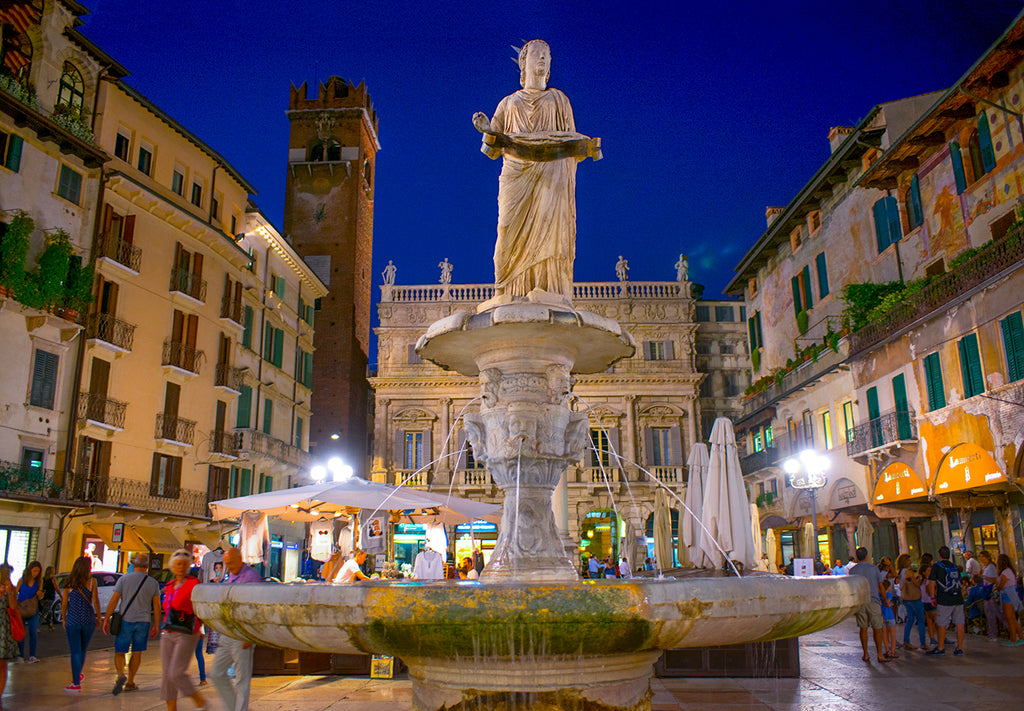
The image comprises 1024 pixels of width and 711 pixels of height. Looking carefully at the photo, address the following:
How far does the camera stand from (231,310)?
27891mm

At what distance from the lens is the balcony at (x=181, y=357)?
24.4 m

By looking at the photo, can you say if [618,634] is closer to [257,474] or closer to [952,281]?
[952,281]

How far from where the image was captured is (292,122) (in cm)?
4672

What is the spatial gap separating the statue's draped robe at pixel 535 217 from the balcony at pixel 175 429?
18.9m

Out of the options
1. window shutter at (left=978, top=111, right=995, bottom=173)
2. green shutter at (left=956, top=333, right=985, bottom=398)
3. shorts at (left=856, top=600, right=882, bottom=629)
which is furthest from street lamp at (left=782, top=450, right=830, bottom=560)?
shorts at (left=856, top=600, right=882, bottom=629)

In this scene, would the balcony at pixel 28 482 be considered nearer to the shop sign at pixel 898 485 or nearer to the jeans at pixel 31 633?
the jeans at pixel 31 633

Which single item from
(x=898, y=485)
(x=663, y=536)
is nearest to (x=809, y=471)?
(x=898, y=485)

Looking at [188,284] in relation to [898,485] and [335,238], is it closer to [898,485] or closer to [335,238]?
[335,238]

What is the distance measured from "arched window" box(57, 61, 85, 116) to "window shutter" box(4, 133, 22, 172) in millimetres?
1991

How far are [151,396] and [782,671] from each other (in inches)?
788

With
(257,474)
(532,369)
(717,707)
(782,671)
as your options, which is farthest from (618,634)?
(257,474)

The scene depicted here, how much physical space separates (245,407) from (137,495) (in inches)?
275

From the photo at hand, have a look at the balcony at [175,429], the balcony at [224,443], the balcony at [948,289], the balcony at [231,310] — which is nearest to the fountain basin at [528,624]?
the balcony at [948,289]

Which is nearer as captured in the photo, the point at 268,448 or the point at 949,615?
the point at 949,615
